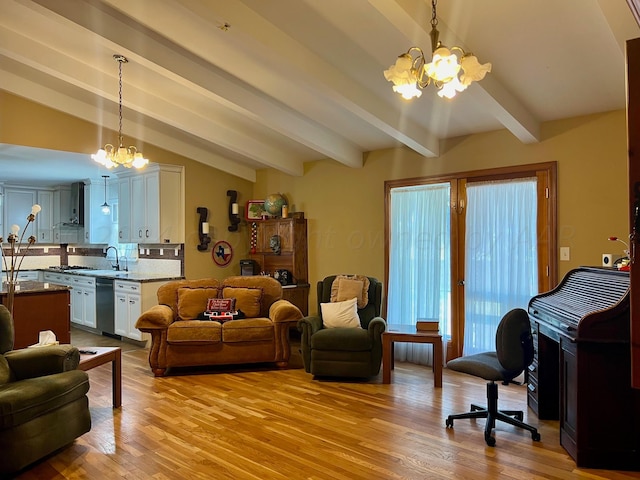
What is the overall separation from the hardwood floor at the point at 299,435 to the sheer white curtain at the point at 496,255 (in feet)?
2.27

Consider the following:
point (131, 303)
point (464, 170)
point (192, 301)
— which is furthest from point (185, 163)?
point (464, 170)

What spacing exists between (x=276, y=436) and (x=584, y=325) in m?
2.12

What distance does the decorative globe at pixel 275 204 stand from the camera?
20.7 feet

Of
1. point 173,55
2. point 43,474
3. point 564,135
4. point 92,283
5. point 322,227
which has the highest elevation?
point 173,55

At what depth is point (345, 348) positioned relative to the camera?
14.2 ft

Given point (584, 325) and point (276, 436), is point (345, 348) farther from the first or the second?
point (584, 325)

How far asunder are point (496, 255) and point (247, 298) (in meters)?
2.71

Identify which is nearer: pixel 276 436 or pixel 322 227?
pixel 276 436

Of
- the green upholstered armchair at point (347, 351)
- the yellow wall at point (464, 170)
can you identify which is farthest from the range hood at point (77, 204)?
the green upholstered armchair at point (347, 351)

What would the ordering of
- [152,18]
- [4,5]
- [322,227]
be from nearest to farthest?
[152,18], [4,5], [322,227]

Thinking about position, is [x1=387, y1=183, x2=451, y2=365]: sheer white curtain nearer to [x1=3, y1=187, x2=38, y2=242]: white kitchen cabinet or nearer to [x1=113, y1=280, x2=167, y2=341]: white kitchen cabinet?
[x1=113, y1=280, x2=167, y2=341]: white kitchen cabinet

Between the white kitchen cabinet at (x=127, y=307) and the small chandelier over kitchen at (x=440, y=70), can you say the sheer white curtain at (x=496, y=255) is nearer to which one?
the small chandelier over kitchen at (x=440, y=70)

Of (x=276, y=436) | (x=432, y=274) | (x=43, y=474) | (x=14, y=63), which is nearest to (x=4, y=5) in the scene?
A: (x=14, y=63)

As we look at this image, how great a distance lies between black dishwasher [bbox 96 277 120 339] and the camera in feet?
20.4
